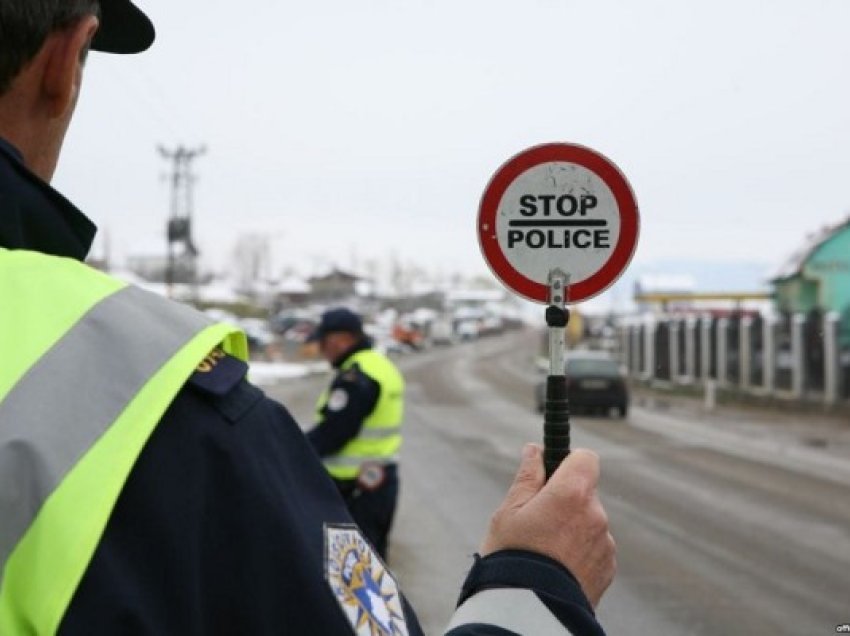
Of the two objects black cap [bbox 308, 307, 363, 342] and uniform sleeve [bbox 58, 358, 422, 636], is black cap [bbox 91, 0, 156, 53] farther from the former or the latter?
black cap [bbox 308, 307, 363, 342]

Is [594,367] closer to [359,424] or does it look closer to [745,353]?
[745,353]

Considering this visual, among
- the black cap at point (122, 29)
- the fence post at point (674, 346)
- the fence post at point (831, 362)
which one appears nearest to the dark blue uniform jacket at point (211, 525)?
the black cap at point (122, 29)

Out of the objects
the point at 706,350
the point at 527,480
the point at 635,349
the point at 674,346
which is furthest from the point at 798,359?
the point at 527,480

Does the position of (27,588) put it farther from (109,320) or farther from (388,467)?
(388,467)

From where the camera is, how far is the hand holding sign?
6.89ft

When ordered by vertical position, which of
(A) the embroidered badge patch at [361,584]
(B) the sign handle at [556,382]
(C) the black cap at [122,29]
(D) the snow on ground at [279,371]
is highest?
(C) the black cap at [122,29]

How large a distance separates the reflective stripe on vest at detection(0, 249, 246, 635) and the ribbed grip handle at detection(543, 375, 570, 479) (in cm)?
68

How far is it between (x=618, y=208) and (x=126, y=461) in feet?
4.00

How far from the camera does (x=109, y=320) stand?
1.20 metres

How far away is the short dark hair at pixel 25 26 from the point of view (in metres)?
1.29

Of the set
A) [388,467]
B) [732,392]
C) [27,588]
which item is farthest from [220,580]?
[732,392]

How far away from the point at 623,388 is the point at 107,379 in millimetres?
26020

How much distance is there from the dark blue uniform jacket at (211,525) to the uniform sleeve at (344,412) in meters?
5.77

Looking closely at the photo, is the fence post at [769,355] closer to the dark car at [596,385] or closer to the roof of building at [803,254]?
the roof of building at [803,254]
